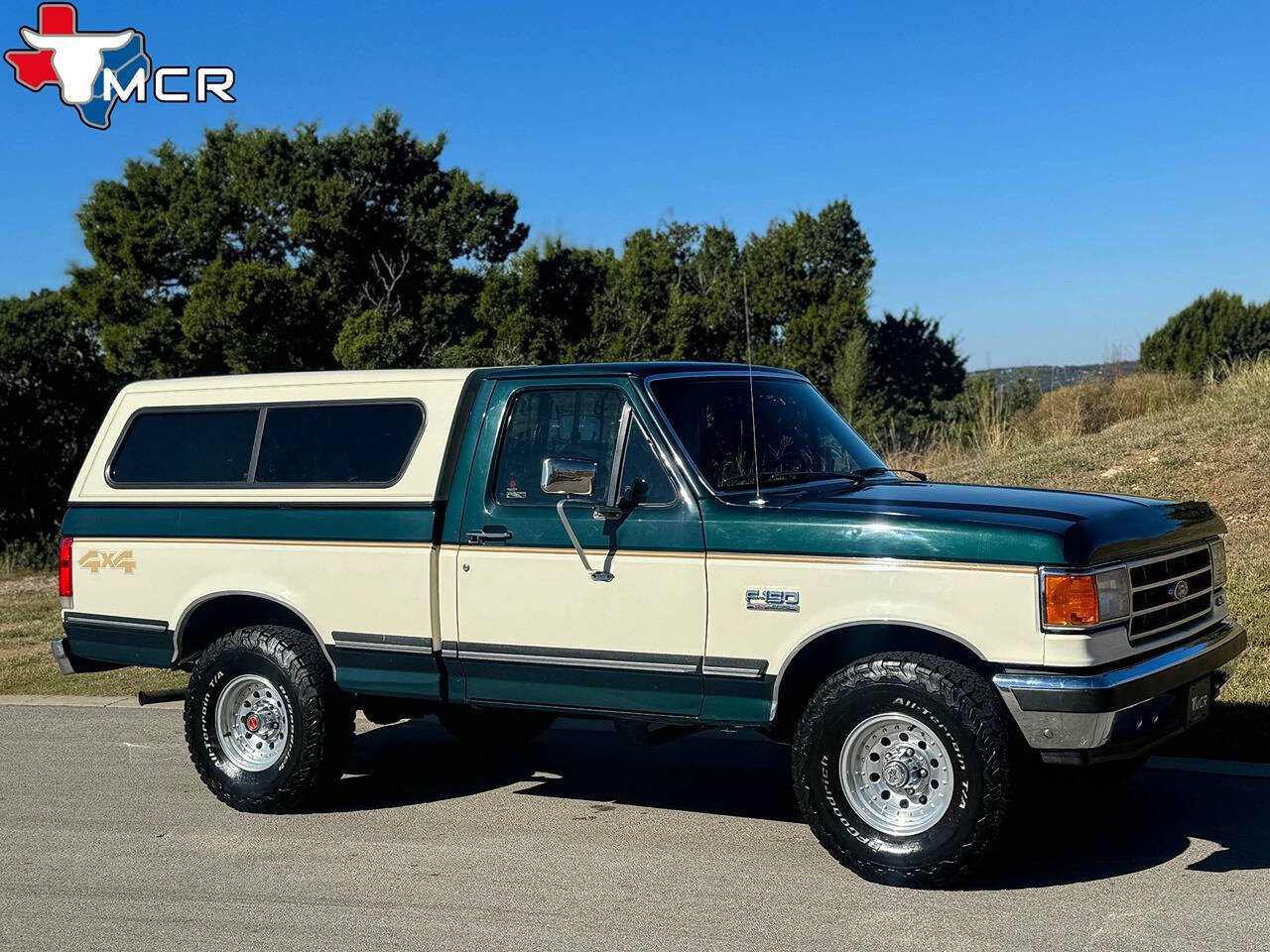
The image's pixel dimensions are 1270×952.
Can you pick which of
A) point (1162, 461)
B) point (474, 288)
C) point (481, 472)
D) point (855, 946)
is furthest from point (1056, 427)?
point (474, 288)

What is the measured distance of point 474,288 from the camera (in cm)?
4422

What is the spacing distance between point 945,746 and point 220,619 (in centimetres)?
402

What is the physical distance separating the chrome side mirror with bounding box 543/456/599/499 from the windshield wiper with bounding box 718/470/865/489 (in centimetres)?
61

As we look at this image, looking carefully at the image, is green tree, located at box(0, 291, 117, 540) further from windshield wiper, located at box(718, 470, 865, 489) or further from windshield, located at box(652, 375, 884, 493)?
windshield wiper, located at box(718, 470, 865, 489)

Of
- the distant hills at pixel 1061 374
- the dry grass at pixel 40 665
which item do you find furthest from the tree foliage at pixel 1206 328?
the dry grass at pixel 40 665

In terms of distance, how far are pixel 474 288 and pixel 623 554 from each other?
128 feet

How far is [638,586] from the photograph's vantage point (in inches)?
238

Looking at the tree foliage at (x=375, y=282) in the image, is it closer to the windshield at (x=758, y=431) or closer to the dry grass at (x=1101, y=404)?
the dry grass at (x=1101, y=404)

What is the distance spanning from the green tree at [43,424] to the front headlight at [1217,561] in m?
20.8

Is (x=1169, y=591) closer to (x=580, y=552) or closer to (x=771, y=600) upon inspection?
(x=771, y=600)

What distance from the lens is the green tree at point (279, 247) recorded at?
43438mm

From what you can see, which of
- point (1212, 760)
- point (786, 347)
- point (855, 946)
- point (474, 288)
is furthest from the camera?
point (786, 347)

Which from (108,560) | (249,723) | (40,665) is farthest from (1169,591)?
(40,665)

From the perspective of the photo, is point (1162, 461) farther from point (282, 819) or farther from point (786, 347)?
point (786, 347)
